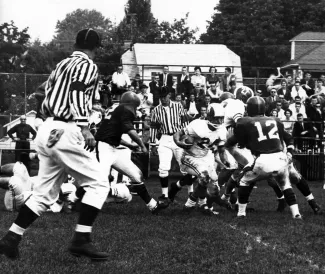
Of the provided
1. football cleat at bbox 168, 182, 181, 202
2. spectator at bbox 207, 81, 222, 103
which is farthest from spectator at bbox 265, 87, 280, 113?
football cleat at bbox 168, 182, 181, 202

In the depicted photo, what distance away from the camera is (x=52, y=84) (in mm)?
6836

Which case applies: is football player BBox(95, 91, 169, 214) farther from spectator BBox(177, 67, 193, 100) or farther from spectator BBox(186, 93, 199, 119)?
spectator BBox(177, 67, 193, 100)

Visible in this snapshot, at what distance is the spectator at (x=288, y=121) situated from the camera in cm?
1967

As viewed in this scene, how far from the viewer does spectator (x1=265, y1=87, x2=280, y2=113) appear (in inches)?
797

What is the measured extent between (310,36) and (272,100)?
3992 centimetres

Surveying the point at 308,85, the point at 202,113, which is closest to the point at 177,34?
the point at 308,85

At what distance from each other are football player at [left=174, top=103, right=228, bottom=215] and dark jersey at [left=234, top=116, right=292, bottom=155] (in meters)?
0.79

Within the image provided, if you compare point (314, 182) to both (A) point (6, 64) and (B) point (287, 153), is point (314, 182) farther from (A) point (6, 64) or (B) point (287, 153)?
(A) point (6, 64)

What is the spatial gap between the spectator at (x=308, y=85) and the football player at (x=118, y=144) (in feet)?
40.2

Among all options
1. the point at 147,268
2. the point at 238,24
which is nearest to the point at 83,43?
the point at 147,268

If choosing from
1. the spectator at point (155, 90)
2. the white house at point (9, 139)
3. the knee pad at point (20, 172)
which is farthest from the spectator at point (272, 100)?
the knee pad at point (20, 172)

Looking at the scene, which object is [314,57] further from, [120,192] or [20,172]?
[20,172]

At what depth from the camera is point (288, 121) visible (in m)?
19.7

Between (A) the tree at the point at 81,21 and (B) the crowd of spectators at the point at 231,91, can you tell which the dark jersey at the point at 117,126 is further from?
(A) the tree at the point at 81,21
